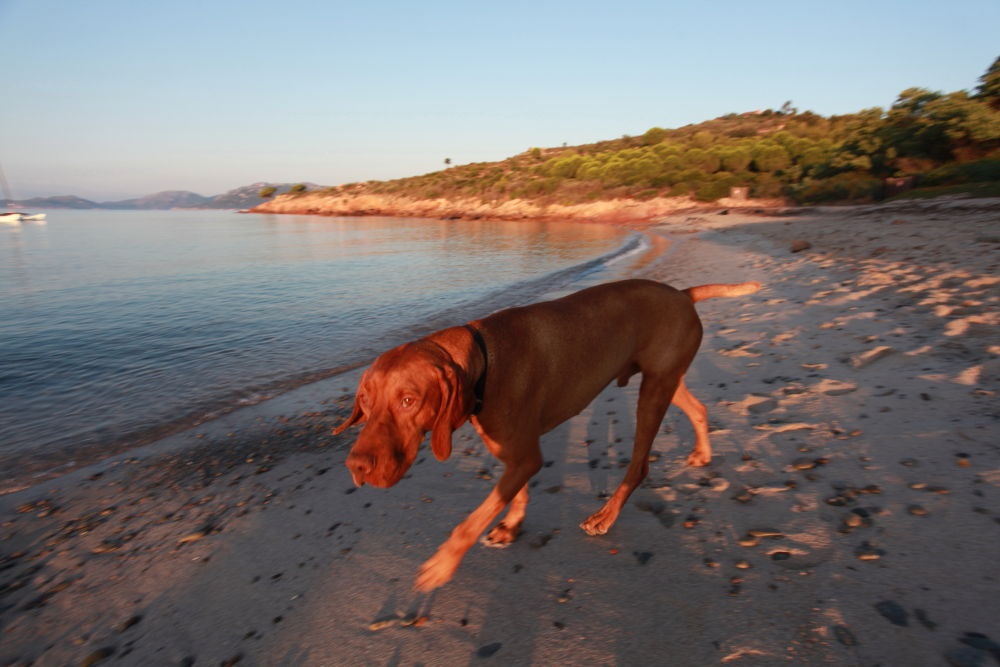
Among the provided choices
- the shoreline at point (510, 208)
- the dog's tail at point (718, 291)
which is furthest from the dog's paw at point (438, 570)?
the shoreline at point (510, 208)

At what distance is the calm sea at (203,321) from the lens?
24.8 ft

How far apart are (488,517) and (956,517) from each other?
2718 millimetres

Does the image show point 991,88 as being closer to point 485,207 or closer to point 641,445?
point 641,445

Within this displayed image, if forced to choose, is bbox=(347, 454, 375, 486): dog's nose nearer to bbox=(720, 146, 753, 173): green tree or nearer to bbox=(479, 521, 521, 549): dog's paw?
bbox=(479, 521, 521, 549): dog's paw

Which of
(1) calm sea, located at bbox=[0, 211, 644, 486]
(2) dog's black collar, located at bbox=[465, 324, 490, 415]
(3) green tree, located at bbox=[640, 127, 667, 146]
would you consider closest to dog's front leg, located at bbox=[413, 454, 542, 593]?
(2) dog's black collar, located at bbox=[465, 324, 490, 415]

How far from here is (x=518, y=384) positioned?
302 centimetres

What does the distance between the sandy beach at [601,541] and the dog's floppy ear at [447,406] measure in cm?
104

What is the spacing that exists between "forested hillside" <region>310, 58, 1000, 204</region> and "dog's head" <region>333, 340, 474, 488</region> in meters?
23.9

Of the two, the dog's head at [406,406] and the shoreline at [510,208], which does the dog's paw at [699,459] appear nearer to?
the dog's head at [406,406]

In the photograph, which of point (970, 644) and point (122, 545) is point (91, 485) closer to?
point (122, 545)

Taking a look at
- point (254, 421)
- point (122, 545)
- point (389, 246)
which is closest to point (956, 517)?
point (122, 545)

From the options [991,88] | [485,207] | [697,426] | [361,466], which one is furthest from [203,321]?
[485,207]

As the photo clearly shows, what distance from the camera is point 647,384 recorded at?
3697mm

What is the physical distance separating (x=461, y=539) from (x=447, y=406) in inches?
33.0
